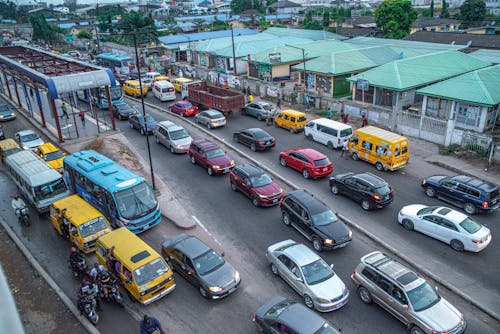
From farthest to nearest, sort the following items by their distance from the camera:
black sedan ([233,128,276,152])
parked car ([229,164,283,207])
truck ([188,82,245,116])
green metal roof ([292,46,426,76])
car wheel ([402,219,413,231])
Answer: green metal roof ([292,46,426,76])
truck ([188,82,245,116])
black sedan ([233,128,276,152])
parked car ([229,164,283,207])
car wheel ([402,219,413,231])

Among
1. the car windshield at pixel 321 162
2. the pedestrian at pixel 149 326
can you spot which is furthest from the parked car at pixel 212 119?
the pedestrian at pixel 149 326

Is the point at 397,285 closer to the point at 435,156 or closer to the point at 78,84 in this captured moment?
the point at 435,156

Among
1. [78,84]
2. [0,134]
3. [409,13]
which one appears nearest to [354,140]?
[78,84]

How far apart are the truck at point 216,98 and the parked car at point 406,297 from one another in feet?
76.5

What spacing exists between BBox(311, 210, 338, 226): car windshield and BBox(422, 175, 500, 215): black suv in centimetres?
729

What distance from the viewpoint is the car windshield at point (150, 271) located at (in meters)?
13.8

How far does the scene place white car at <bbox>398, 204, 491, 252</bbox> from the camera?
1617 cm

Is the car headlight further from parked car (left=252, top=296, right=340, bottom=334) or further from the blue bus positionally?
the blue bus

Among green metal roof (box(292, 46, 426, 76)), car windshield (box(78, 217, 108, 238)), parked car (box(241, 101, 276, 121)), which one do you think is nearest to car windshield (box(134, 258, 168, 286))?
car windshield (box(78, 217, 108, 238))

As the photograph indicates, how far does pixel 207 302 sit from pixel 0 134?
26059mm

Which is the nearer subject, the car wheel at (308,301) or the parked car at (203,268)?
the car wheel at (308,301)

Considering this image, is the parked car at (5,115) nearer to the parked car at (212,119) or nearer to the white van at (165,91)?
the white van at (165,91)

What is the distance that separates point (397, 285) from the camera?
12.8m

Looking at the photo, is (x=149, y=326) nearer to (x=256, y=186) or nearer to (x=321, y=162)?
(x=256, y=186)
